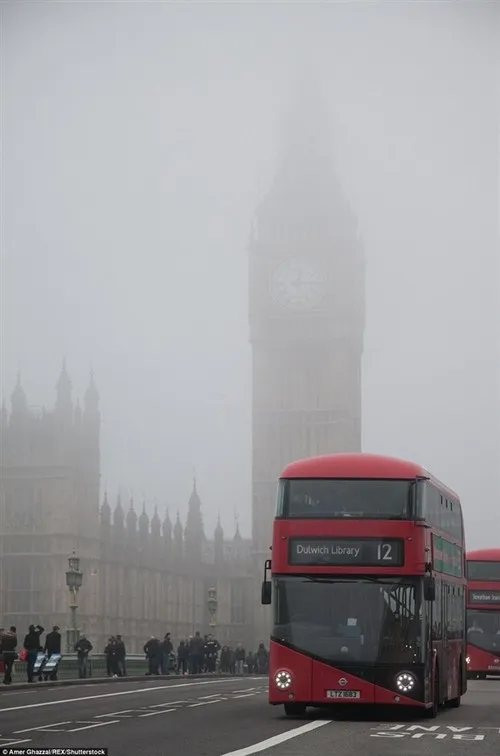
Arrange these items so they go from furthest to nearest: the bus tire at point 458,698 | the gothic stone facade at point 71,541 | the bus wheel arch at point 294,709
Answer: the gothic stone facade at point 71,541 → the bus tire at point 458,698 → the bus wheel arch at point 294,709

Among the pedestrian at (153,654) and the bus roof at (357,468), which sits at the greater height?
the bus roof at (357,468)

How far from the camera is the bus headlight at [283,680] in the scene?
21.4 m

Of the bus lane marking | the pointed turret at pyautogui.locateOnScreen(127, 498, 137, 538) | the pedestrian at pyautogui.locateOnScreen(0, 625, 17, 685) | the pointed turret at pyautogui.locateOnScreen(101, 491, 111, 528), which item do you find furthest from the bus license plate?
the pointed turret at pyautogui.locateOnScreen(127, 498, 137, 538)

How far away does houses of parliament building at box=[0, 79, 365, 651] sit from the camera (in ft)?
277

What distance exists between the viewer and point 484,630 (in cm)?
4153

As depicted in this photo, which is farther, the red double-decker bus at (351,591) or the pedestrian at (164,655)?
the pedestrian at (164,655)

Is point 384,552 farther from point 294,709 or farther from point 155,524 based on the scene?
point 155,524

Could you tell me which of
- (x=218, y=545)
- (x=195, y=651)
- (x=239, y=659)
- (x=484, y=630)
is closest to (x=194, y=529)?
(x=218, y=545)

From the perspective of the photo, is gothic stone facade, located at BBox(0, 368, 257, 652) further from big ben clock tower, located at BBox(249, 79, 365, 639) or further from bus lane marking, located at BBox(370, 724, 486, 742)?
bus lane marking, located at BBox(370, 724, 486, 742)

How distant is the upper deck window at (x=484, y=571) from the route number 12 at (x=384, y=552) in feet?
66.4

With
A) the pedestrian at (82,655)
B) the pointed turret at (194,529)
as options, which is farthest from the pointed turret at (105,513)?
the pedestrian at (82,655)

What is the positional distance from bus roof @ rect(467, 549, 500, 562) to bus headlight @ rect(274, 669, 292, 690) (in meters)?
20.9

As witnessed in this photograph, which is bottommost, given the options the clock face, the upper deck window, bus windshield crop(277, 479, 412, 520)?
the upper deck window

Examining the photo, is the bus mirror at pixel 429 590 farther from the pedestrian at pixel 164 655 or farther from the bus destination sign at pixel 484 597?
the pedestrian at pixel 164 655
